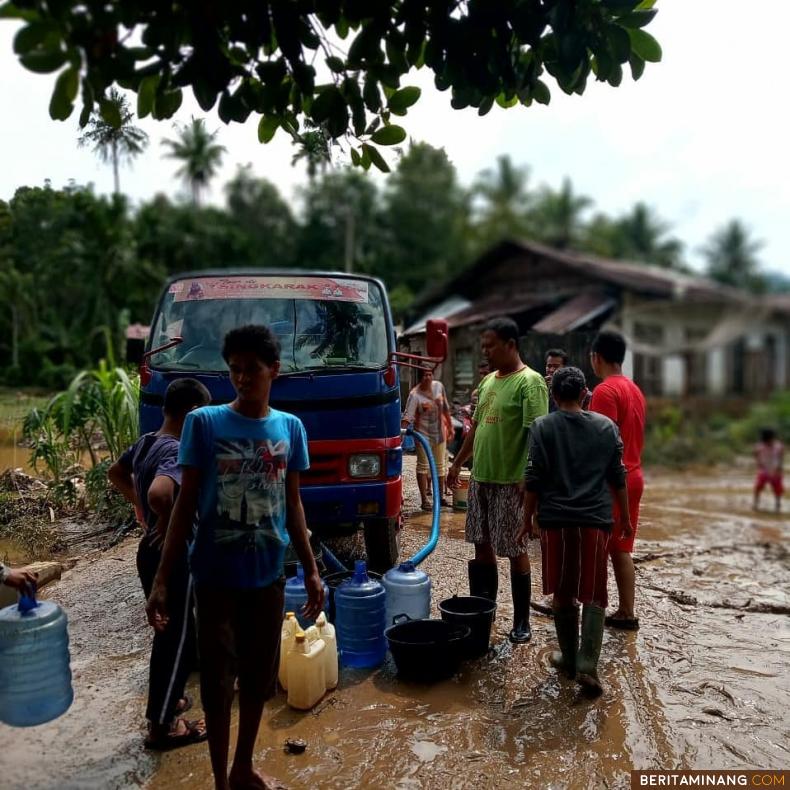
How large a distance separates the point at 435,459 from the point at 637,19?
3.95 metres

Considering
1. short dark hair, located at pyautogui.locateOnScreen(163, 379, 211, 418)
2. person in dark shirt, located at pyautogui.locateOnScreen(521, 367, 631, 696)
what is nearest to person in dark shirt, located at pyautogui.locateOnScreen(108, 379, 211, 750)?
short dark hair, located at pyautogui.locateOnScreen(163, 379, 211, 418)

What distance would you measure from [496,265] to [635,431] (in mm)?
16501

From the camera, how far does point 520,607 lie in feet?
14.5

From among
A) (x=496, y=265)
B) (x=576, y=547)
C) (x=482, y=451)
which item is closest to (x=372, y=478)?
(x=482, y=451)

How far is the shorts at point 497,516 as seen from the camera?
427 centimetres

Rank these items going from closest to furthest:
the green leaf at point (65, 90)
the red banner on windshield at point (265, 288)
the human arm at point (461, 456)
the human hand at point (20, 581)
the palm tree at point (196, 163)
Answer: the green leaf at point (65, 90) < the human hand at point (20, 581) < the human arm at point (461, 456) < the red banner on windshield at point (265, 288) < the palm tree at point (196, 163)

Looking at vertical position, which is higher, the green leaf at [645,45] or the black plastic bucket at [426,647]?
the green leaf at [645,45]

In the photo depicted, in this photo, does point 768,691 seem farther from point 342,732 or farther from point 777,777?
point 342,732

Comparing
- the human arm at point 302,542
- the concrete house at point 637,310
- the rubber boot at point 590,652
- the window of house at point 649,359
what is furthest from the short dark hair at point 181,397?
the window of house at point 649,359

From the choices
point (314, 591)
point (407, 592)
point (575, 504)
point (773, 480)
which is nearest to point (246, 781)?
point (314, 591)

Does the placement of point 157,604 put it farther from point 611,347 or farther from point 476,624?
point 611,347

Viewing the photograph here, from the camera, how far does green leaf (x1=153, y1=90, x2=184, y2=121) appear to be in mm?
2990

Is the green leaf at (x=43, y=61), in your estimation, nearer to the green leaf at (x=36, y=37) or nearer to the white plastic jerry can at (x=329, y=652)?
the green leaf at (x=36, y=37)

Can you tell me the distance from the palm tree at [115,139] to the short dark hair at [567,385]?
2746 mm
